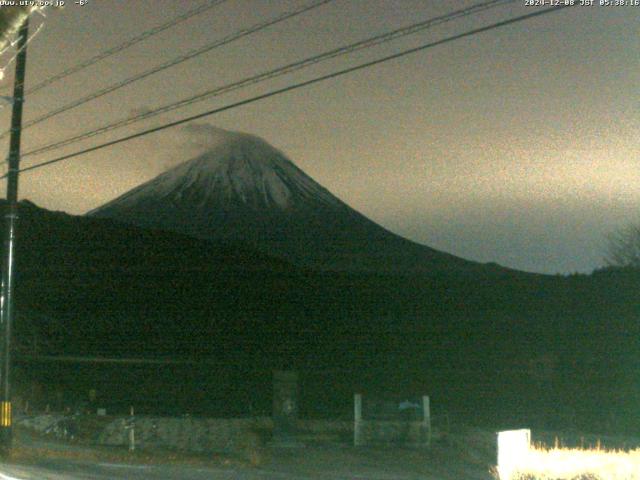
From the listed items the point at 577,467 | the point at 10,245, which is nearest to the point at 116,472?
the point at 10,245

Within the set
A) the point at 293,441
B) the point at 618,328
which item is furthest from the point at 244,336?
the point at 293,441

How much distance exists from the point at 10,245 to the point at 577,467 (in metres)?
10.9

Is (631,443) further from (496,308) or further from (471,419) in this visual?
(496,308)

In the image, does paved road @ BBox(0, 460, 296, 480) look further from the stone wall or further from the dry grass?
the stone wall

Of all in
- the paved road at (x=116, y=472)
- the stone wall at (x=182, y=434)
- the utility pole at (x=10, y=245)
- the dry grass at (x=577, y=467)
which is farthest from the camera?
the stone wall at (x=182, y=434)

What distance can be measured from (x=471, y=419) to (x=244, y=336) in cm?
3071

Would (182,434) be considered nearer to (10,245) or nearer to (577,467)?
(10,245)

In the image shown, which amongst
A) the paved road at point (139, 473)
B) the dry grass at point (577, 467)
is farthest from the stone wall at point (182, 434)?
the dry grass at point (577, 467)

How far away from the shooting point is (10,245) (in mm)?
16750

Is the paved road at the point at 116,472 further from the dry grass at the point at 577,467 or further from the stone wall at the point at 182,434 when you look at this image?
the stone wall at the point at 182,434

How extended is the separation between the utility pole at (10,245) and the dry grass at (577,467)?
31.0ft

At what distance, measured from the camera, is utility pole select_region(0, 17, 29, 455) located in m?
16.6

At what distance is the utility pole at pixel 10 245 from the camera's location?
16562 mm

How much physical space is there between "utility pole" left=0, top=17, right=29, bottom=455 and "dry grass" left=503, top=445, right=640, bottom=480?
9.46 metres
